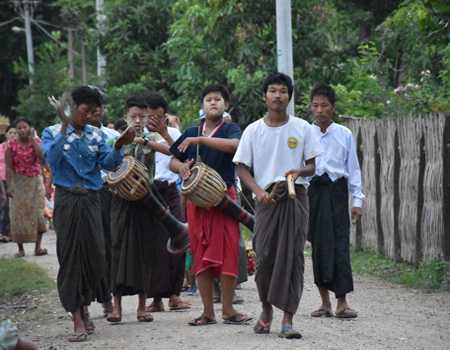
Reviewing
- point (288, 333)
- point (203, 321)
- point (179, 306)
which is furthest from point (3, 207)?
point (288, 333)

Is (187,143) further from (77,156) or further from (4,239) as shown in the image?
(4,239)

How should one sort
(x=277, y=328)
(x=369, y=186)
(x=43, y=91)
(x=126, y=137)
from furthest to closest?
1. (x=43, y=91)
2. (x=369, y=186)
3. (x=277, y=328)
4. (x=126, y=137)

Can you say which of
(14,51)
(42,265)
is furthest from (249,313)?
(14,51)

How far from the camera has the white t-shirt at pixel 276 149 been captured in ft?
31.9

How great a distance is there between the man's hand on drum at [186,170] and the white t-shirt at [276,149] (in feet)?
1.43

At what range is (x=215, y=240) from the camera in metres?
10.2

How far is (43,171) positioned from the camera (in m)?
19.2

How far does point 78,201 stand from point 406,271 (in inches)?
235

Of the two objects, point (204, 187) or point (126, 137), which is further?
point (126, 137)

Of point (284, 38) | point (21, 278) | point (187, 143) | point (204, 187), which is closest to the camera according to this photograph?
point (204, 187)

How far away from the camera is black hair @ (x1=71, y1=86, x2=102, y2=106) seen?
1027 centimetres

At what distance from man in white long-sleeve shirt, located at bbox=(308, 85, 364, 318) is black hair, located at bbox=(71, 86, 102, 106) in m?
1.89

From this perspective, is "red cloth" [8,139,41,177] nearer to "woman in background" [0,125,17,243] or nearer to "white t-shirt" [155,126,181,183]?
"woman in background" [0,125,17,243]

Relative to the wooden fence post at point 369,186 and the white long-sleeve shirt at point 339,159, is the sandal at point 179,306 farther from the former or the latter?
the wooden fence post at point 369,186
